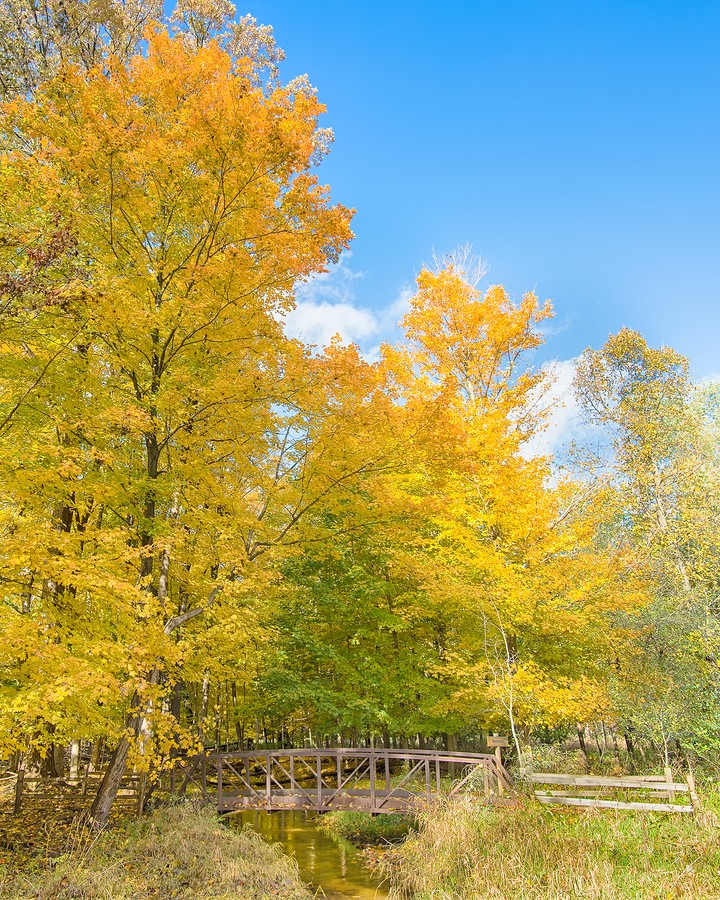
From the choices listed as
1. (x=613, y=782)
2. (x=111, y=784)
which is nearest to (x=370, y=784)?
(x=613, y=782)

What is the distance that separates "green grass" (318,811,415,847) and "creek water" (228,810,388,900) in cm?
28

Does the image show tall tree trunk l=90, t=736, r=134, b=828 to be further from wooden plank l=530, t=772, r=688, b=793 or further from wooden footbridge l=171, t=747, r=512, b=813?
wooden plank l=530, t=772, r=688, b=793

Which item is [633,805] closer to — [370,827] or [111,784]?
[370,827]

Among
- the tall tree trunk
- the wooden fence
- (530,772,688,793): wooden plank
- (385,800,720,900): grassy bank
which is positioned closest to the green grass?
(530,772,688,793): wooden plank

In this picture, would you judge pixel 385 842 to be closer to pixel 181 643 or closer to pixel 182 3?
pixel 181 643

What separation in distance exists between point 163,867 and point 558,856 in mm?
4867

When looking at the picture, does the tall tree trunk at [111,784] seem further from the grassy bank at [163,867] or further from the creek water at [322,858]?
the creek water at [322,858]

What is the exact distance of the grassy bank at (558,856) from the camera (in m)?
5.65

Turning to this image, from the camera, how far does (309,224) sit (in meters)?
8.29

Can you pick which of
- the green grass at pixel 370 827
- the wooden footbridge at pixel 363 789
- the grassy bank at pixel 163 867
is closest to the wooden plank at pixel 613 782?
the wooden footbridge at pixel 363 789

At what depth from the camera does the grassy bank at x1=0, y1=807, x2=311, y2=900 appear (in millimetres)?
6055

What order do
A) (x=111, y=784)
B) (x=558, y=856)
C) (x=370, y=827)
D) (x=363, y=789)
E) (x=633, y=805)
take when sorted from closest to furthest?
1. (x=558, y=856)
2. (x=111, y=784)
3. (x=633, y=805)
4. (x=363, y=789)
5. (x=370, y=827)

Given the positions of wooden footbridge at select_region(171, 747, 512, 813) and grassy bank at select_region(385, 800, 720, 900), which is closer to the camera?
grassy bank at select_region(385, 800, 720, 900)

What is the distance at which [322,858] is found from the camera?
11.1 meters
